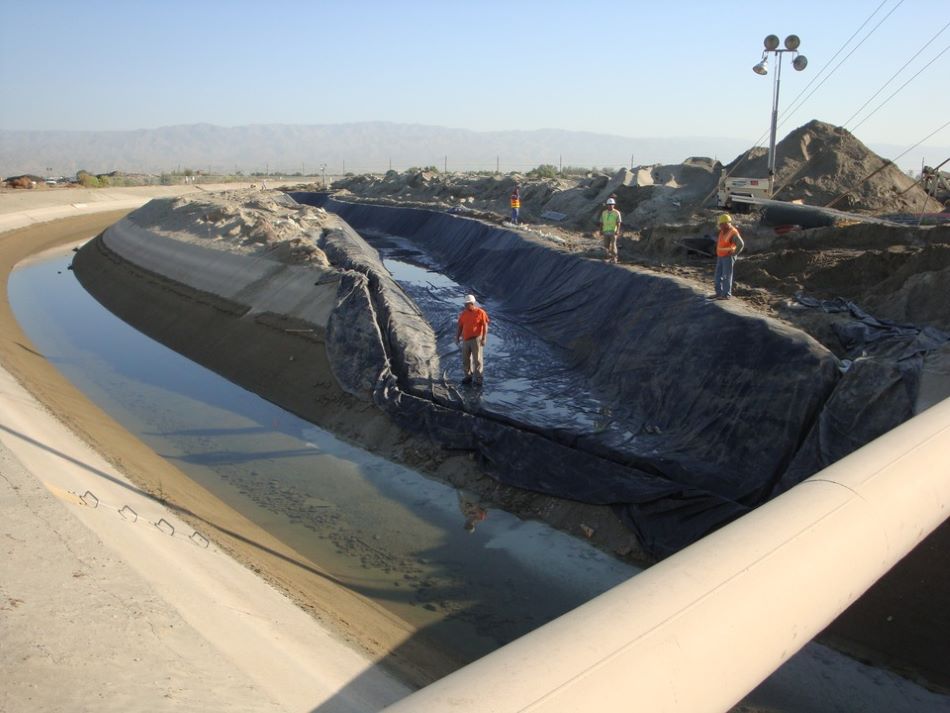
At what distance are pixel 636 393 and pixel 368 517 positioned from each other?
4.64 m

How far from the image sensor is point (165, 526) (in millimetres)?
9273

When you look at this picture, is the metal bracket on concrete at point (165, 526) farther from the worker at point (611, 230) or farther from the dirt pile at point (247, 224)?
the dirt pile at point (247, 224)

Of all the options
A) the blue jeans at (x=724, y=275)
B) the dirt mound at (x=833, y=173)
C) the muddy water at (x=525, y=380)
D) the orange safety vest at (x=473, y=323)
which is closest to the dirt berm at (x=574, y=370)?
the muddy water at (x=525, y=380)

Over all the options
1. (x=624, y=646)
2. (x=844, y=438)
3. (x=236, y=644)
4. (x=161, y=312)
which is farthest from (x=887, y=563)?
(x=161, y=312)

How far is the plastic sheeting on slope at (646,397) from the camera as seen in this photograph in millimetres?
9648

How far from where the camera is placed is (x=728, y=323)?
1187 centimetres

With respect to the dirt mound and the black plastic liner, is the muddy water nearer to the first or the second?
the black plastic liner

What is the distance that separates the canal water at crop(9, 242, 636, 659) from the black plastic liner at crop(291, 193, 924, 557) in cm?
84

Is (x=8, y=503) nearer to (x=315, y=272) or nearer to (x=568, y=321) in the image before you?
(x=568, y=321)

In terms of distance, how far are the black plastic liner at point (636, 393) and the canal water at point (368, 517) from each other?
0.84 meters

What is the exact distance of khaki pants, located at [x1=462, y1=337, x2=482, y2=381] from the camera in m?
13.6

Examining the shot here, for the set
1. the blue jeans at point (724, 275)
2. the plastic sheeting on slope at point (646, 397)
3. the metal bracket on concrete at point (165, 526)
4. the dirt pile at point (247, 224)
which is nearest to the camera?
the metal bracket on concrete at point (165, 526)

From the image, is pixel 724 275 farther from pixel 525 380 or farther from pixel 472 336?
pixel 472 336

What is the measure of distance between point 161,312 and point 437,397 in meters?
13.5
